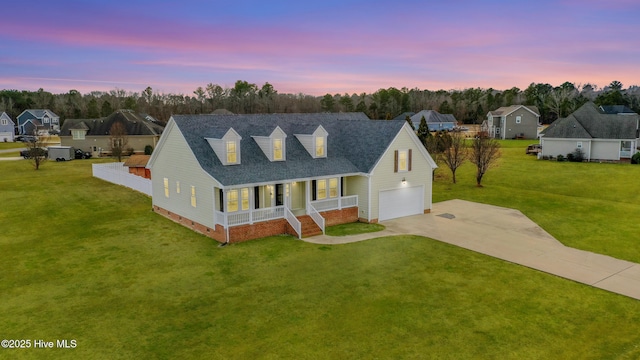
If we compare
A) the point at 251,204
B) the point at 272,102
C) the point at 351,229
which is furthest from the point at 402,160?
the point at 272,102

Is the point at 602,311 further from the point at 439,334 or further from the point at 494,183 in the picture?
the point at 494,183

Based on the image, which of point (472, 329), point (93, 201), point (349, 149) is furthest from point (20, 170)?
point (472, 329)

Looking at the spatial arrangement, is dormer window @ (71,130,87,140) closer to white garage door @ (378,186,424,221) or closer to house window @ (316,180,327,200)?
house window @ (316,180,327,200)

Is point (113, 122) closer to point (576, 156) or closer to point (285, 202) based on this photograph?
point (285, 202)

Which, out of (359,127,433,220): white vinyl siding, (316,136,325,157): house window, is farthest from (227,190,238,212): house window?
(359,127,433,220): white vinyl siding

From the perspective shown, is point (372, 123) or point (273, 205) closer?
point (273, 205)

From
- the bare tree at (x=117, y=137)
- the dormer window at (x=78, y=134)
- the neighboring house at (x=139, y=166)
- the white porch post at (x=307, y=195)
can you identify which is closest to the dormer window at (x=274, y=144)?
the white porch post at (x=307, y=195)
